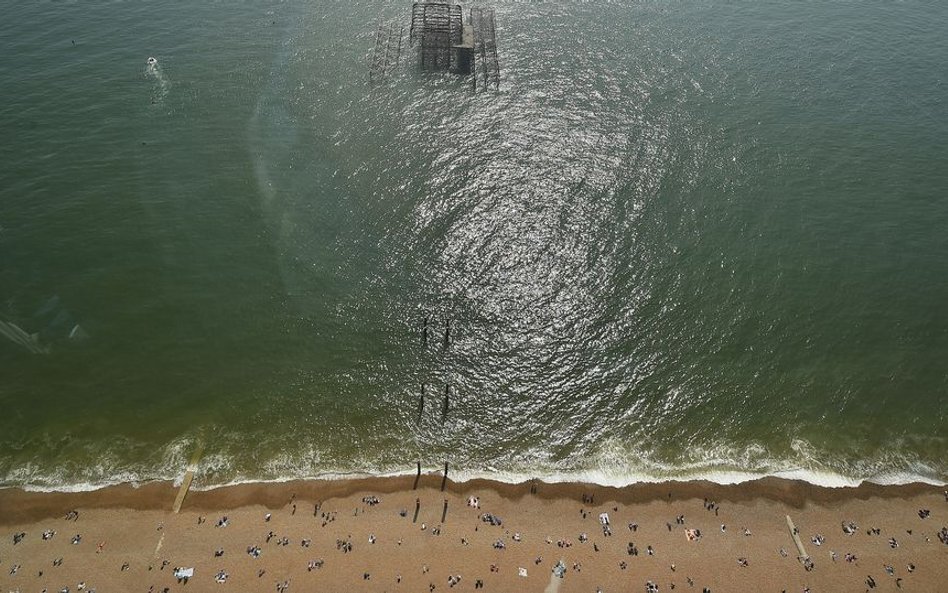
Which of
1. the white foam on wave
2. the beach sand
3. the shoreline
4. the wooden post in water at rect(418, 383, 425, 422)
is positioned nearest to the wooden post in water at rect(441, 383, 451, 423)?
the wooden post in water at rect(418, 383, 425, 422)

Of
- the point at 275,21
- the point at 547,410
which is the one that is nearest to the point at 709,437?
the point at 547,410

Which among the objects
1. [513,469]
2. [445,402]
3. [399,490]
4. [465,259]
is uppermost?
[465,259]

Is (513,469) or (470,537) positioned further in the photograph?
(513,469)

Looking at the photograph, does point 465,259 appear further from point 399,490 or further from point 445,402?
point 399,490

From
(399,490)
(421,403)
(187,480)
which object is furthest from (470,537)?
(187,480)

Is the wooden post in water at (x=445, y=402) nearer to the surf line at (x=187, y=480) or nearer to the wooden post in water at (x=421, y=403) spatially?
the wooden post in water at (x=421, y=403)

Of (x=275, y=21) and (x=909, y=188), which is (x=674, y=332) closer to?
(x=909, y=188)
